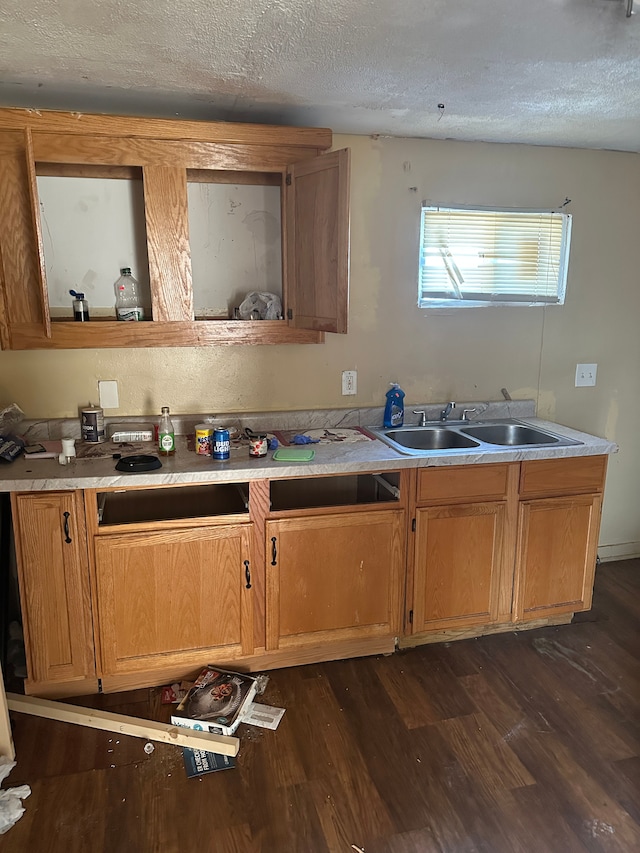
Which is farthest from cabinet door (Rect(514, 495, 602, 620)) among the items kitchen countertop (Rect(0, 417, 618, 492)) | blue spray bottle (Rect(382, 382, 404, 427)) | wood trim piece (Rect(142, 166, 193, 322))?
wood trim piece (Rect(142, 166, 193, 322))

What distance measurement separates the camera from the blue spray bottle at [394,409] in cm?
283

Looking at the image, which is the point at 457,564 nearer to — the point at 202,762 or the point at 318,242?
the point at 202,762

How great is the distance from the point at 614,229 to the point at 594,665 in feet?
6.81

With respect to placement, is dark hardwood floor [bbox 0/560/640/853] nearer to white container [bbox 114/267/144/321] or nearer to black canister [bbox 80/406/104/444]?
black canister [bbox 80/406/104/444]

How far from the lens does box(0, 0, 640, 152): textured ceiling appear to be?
1539 millimetres

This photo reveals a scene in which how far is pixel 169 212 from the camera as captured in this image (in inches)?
92.1

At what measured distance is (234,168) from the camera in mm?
2373

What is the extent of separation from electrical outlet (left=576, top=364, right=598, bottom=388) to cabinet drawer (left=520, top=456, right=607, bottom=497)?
717 mm

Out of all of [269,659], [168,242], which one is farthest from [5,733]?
[168,242]

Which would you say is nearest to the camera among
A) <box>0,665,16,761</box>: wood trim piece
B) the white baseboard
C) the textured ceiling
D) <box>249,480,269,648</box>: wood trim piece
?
the textured ceiling

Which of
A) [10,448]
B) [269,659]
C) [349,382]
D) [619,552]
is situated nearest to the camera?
[10,448]

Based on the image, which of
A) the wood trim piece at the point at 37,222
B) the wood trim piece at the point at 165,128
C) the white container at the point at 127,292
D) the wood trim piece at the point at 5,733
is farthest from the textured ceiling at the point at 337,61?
the wood trim piece at the point at 5,733

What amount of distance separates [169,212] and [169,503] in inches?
46.8

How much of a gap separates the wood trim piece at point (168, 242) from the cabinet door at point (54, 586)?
82cm
